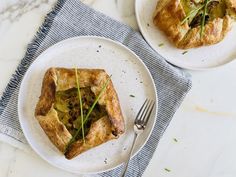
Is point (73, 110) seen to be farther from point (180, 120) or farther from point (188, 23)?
point (188, 23)

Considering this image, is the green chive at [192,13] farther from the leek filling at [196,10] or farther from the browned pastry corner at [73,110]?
the browned pastry corner at [73,110]

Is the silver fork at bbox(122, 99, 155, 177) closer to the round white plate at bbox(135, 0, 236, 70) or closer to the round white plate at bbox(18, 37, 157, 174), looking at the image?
the round white plate at bbox(18, 37, 157, 174)

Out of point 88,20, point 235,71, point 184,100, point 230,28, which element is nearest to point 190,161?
point 184,100

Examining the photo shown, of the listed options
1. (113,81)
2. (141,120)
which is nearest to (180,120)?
(141,120)

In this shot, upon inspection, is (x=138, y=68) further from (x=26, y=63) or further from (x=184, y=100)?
(x=26, y=63)

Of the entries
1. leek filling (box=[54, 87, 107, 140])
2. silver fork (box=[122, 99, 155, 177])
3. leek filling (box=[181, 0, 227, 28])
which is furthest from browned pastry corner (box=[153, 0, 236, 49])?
leek filling (box=[54, 87, 107, 140])

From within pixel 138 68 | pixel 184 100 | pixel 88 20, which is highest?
pixel 88 20

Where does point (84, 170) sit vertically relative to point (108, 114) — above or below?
below
